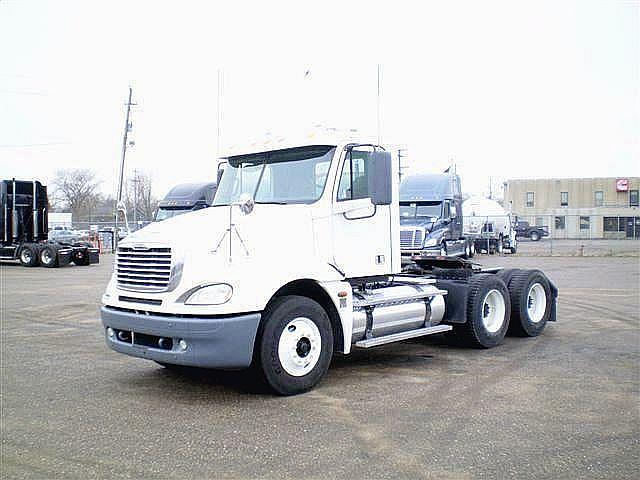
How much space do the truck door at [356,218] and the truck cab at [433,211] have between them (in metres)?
17.1

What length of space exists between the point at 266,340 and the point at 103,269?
21194 millimetres

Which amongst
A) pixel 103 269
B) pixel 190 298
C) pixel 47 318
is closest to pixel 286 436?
pixel 190 298

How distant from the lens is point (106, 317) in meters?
→ 7.00

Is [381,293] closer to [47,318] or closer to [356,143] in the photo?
[356,143]

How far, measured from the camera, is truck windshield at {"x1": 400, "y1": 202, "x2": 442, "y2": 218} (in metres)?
26.8

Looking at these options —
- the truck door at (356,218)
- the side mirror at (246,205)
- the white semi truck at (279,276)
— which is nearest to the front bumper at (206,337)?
the white semi truck at (279,276)

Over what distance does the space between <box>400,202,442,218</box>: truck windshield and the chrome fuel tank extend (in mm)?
18058

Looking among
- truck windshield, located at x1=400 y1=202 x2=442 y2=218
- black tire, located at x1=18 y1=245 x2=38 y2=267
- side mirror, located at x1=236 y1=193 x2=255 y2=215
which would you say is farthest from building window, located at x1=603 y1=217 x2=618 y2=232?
side mirror, located at x1=236 y1=193 x2=255 y2=215

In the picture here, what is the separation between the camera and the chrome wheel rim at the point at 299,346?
672 cm

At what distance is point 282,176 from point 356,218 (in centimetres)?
97

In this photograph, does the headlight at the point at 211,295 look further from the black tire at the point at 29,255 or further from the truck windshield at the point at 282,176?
the black tire at the point at 29,255

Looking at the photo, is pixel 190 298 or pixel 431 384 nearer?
pixel 190 298

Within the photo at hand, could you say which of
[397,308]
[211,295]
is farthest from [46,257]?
[211,295]

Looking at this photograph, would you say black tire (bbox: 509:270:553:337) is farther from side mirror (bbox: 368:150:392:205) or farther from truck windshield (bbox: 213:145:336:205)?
truck windshield (bbox: 213:145:336:205)
